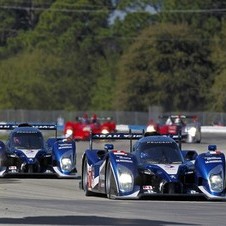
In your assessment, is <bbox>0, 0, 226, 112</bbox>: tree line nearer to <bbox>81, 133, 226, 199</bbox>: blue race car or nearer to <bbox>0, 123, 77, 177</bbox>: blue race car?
<bbox>0, 123, 77, 177</bbox>: blue race car

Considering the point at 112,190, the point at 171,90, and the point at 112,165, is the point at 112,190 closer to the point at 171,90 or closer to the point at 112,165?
the point at 112,165

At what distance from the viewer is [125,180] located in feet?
68.6

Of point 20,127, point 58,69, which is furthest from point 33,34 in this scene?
point 20,127

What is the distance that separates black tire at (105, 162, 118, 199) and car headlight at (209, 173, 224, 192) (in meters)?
1.80

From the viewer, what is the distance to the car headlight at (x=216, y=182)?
69.1 ft

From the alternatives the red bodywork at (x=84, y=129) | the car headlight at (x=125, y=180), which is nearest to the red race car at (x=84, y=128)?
the red bodywork at (x=84, y=129)

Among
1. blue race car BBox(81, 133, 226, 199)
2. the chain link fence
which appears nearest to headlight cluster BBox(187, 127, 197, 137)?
blue race car BBox(81, 133, 226, 199)

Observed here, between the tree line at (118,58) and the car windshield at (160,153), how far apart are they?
68807 millimetres

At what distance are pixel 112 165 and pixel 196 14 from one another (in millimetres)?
87511

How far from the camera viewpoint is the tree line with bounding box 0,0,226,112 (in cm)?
9656

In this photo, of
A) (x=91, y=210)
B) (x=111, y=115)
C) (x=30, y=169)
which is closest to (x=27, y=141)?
(x=30, y=169)

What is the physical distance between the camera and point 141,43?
97.5 m

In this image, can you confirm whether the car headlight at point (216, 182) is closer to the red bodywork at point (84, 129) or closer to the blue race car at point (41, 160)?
the blue race car at point (41, 160)

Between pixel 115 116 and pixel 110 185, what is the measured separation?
243ft
